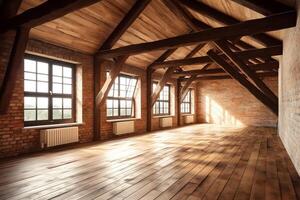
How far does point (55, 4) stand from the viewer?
3525 millimetres

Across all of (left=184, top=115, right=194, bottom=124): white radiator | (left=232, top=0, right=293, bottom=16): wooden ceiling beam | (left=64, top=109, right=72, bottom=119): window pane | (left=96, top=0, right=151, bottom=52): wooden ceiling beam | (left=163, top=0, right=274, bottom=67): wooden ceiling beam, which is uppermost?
(left=163, top=0, right=274, bottom=67): wooden ceiling beam

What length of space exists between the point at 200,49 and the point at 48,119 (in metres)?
6.72


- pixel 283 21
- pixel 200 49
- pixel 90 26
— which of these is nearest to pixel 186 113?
pixel 200 49

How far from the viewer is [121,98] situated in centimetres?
802

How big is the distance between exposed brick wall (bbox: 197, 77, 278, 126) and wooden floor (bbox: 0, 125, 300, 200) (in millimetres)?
7153

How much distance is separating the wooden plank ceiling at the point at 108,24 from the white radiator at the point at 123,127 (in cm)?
245

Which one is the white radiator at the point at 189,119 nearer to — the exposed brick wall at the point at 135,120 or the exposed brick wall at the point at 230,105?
the exposed brick wall at the point at 230,105

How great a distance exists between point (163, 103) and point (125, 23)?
5.63 metres

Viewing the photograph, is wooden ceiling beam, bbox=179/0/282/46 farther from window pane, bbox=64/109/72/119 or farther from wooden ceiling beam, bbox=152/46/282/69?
window pane, bbox=64/109/72/119

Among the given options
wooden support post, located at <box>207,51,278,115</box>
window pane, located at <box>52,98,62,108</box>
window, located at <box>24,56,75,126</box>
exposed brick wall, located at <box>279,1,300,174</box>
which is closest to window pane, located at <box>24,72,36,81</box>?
window, located at <box>24,56,75,126</box>

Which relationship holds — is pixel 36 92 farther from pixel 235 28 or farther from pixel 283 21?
pixel 283 21

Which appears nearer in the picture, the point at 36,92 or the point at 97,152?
the point at 97,152

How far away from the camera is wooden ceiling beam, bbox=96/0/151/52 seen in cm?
570

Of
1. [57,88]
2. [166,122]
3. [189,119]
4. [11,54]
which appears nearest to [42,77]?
[57,88]
